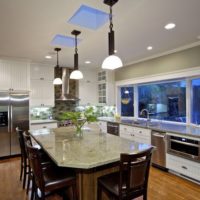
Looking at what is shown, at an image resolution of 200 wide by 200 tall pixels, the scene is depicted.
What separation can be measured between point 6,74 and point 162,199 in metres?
4.65

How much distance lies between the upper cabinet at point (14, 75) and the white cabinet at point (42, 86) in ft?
0.80

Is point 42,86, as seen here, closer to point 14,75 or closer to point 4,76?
point 14,75

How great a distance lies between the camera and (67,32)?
287 centimetres

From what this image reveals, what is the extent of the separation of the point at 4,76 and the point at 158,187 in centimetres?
455

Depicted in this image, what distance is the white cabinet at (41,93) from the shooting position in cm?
503

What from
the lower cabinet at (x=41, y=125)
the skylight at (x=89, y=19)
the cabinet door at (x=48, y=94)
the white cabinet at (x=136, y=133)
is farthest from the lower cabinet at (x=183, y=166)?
the cabinet door at (x=48, y=94)

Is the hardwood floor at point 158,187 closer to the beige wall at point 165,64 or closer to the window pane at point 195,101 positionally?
the window pane at point 195,101

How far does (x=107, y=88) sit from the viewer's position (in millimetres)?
5801

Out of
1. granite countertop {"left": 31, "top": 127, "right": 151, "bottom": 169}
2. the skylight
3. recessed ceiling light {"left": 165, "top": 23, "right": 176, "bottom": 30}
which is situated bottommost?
granite countertop {"left": 31, "top": 127, "right": 151, "bottom": 169}

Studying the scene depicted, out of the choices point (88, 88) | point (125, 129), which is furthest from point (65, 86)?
point (125, 129)

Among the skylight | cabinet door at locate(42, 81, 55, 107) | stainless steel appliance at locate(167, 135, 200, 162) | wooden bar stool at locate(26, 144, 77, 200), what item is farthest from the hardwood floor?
the skylight

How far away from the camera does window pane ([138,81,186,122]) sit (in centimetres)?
412

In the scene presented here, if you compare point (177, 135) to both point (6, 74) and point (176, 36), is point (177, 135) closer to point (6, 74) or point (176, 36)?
point (176, 36)

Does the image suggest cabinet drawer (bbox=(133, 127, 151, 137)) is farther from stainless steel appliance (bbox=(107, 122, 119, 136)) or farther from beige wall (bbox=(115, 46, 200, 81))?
beige wall (bbox=(115, 46, 200, 81))
